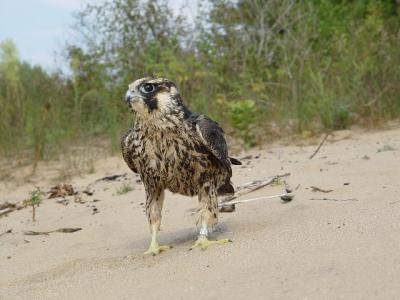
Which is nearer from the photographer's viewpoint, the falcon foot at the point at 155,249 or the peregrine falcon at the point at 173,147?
the peregrine falcon at the point at 173,147

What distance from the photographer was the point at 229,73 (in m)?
10.7

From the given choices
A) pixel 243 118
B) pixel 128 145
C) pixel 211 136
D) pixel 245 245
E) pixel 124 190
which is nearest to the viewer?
pixel 245 245

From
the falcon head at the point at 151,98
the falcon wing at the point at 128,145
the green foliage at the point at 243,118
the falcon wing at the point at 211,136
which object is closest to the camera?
the falcon head at the point at 151,98

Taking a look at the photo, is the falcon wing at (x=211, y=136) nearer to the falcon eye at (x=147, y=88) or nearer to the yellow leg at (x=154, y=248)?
the falcon eye at (x=147, y=88)

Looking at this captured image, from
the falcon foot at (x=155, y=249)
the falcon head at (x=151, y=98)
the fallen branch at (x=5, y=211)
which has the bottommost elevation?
the fallen branch at (x=5, y=211)

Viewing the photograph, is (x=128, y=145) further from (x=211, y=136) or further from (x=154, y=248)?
(x=154, y=248)

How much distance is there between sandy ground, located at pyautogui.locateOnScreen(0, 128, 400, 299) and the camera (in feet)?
9.05

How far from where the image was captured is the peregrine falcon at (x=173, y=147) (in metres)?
3.72

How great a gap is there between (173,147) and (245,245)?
2.35 feet

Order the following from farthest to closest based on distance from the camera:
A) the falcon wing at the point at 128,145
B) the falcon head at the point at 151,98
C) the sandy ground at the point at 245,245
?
1. the falcon wing at the point at 128,145
2. the falcon head at the point at 151,98
3. the sandy ground at the point at 245,245

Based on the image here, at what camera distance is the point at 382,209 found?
3.74 m

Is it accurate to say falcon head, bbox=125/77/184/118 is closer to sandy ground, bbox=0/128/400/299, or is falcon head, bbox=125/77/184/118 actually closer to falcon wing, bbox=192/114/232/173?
falcon wing, bbox=192/114/232/173

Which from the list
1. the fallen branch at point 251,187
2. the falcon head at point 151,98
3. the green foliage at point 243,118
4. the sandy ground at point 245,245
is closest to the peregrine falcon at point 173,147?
the falcon head at point 151,98

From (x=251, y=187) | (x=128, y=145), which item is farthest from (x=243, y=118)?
(x=128, y=145)
